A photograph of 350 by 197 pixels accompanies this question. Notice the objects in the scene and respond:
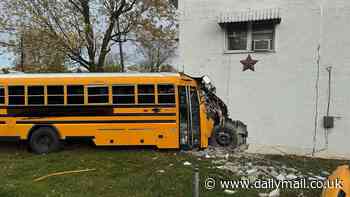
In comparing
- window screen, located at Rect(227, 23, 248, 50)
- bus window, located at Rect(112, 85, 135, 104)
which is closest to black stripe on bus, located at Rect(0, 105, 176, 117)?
bus window, located at Rect(112, 85, 135, 104)

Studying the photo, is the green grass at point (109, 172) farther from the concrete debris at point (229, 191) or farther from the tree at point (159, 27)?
the tree at point (159, 27)

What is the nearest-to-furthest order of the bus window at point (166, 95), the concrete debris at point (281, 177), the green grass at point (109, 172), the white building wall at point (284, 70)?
the green grass at point (109, 172) → the concrete debris at point (281, 177) → the bus window at point (166, 95) → the white building wall at point (284, 70)

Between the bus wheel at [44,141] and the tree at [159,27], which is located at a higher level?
the tree at [159,27]

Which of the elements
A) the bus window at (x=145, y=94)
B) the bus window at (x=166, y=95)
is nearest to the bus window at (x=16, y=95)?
the bus window at (x=145, y=94)

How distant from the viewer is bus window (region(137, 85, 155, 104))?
9.98 metres

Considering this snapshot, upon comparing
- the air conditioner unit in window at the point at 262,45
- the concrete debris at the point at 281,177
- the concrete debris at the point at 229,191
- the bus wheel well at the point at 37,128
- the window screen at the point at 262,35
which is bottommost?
the concrete debris at the point at 229,191

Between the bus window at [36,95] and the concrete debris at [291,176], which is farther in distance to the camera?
the bus window at [36,95]

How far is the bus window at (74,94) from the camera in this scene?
10.0 metres

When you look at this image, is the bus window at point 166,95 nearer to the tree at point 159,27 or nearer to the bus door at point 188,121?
the bus door at point 188,121

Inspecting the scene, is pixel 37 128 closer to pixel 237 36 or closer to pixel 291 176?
pixel 291 176

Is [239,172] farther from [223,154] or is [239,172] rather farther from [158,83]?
[158,83]

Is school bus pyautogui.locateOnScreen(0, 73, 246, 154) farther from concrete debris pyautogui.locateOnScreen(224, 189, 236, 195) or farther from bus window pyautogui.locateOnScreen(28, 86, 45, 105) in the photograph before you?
concrete debris pyautogui.locateOnScreen(224, 189, 236, 195)

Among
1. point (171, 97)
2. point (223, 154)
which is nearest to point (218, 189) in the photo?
point (223, 154)

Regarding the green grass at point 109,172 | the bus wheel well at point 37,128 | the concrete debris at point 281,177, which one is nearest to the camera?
the green grass at point 109,172
